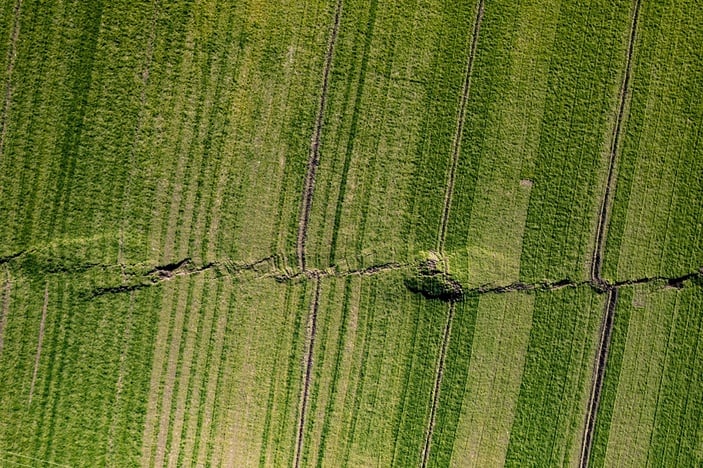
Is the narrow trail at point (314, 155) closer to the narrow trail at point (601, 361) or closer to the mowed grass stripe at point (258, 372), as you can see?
the mowed grass stripe at point (258, 372)

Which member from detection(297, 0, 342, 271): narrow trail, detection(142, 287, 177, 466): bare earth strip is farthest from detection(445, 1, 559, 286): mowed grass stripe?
detection(142, 287, 177, 466): bare earth strip

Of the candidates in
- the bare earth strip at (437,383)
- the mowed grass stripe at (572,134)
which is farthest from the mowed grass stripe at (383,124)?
the mowed grass stripe at (572,134)

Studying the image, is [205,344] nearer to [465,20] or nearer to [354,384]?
[354,384]

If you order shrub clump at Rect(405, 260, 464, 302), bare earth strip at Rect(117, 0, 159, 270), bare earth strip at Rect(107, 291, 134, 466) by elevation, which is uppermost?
bare earth strip at Rect(117, 0, 159, 270)

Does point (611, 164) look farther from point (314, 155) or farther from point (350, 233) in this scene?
point (314, 155)

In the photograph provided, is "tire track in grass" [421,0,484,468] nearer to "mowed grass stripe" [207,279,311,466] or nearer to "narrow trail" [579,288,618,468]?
"mowed grass stripe" [207,279,311,466]
